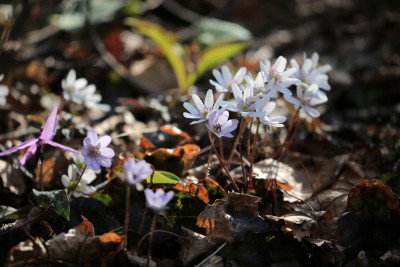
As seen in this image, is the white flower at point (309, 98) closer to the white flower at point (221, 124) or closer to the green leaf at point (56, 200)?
the white flower at point (221, 124)

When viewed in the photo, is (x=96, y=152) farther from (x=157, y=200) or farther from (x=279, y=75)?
(x=279, y=75)

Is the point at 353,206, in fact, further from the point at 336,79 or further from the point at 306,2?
the point at 306,2

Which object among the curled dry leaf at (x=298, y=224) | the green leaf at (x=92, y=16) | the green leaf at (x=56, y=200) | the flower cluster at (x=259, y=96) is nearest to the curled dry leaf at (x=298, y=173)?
the curled dry leaf at (x=298, y=224)

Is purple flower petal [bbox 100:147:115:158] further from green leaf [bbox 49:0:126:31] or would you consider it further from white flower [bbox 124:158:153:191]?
green leaf [bbox 49:0:126:31]

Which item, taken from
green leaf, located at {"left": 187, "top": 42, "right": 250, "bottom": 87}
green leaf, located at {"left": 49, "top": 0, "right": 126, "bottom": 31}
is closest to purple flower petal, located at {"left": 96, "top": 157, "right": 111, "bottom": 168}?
green leaf, located at {"left": 187, "top": 42, "right": 250, "bottom": 87}

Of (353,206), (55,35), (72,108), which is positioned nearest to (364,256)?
(353,206)
